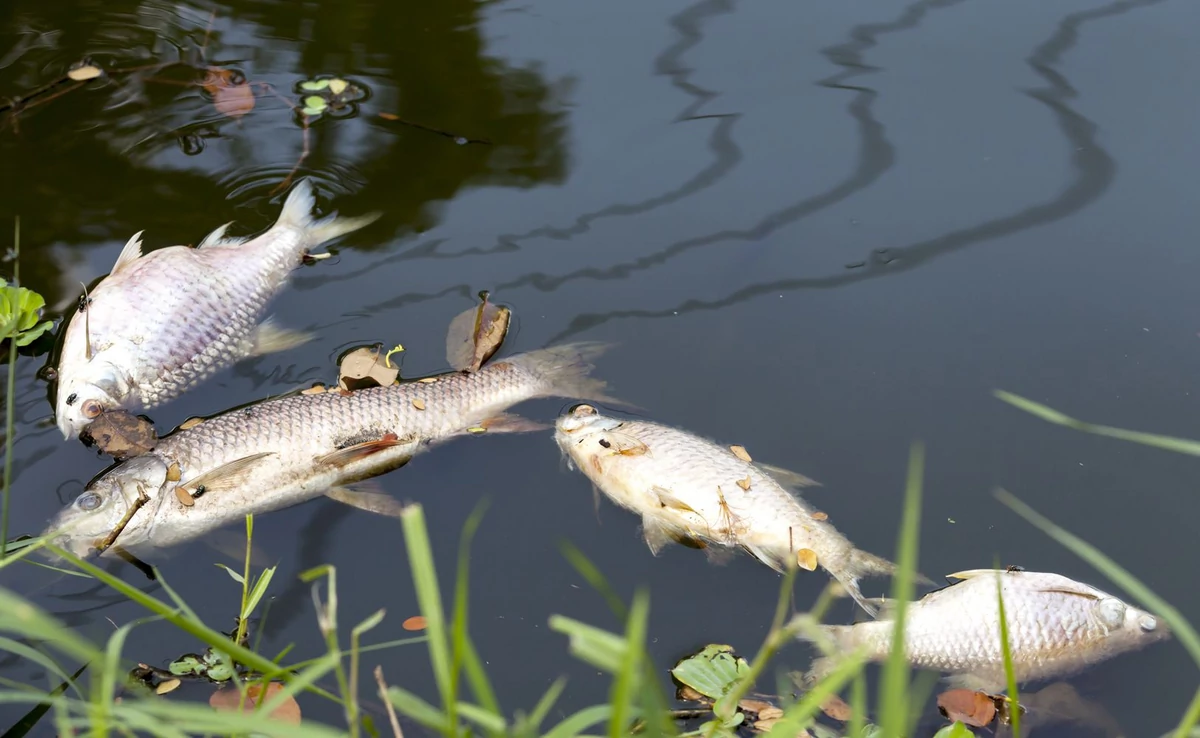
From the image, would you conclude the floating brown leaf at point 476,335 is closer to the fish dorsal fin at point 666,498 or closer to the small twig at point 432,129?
the fish dorsal fin at point 666,498

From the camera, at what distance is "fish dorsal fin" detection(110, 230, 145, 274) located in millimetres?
3759

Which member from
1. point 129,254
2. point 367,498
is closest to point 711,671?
point 367,498

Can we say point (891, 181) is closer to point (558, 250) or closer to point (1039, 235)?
point (1039, 235)

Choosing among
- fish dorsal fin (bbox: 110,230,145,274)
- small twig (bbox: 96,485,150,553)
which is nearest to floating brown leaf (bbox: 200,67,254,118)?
fish dorsal fin (bbox: 110,230,145,274)

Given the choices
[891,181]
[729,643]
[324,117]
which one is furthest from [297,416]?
[891,181]

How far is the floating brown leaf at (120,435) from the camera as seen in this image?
10.5 ft

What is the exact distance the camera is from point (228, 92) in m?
4.66

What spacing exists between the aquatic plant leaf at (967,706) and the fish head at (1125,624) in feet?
1.30

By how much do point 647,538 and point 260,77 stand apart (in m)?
3.19

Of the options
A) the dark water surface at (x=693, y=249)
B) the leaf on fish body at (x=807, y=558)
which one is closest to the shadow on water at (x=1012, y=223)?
the dark water surface at (x=693, y=249)

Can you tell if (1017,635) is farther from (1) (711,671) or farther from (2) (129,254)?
(2) (129,254)

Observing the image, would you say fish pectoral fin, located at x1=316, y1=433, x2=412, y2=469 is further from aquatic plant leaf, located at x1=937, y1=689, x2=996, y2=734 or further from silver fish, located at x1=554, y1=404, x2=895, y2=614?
aquatic plant leaf, located at x1=937, y1=689, x2=996, y2=734

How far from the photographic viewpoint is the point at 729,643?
2830 millimetres

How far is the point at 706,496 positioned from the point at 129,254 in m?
2.50
